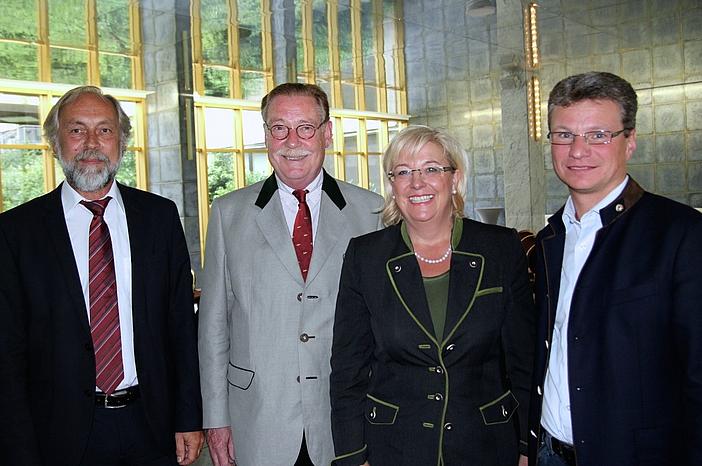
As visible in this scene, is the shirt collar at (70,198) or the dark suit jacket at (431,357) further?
the shirt collar at (70,198)

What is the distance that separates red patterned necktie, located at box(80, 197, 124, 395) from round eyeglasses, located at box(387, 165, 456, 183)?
1.12 meters

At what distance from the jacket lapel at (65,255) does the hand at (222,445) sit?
26.3 inches

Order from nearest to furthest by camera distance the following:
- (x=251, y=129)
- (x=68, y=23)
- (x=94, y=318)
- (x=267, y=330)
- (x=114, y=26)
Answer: (x=94, y=318), (x=267, y=330), (x=68, y=23), (x=114, y=26), (x=251, y=129)

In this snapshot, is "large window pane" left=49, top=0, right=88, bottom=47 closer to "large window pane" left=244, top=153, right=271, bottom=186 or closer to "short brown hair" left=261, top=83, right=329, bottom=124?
"large window pane" left=244, top=153, right=271, bottom=186

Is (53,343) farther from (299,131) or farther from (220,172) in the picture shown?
(220,172)

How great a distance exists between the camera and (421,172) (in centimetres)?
239

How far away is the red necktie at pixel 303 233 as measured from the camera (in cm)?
268

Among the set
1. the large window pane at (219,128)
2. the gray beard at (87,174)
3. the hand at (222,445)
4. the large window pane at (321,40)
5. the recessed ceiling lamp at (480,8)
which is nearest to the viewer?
the gray beard at (87,174)

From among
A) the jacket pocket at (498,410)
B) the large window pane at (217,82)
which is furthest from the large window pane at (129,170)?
the jacket pocket at (498,410)

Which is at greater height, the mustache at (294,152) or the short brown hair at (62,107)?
the short brown hair at (62,107)

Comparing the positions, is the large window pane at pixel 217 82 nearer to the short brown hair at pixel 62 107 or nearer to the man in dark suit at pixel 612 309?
the short brown hair at pixel 62 107

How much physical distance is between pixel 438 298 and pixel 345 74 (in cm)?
1529

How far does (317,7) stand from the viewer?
49.3ft

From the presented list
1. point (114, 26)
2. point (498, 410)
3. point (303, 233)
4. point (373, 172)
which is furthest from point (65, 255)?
point (373, 172)
